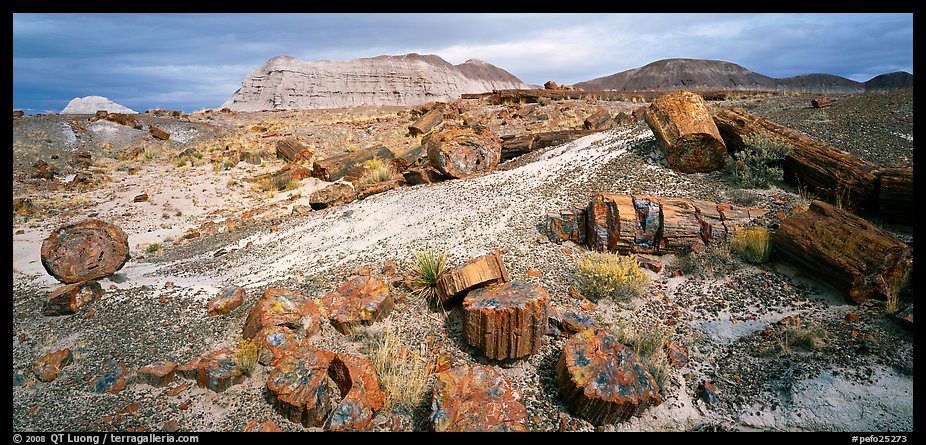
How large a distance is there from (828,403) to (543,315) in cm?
237

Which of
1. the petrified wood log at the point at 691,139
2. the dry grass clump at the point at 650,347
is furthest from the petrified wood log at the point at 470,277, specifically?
the petrified wood log at the point at 691,139

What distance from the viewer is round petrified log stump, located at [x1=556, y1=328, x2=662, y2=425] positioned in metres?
3.60

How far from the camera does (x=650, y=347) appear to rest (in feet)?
14.0

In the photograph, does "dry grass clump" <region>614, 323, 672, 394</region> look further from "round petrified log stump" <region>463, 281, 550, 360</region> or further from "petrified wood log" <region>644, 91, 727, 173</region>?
"petrified wood log" <region>644, 91, 727, 173</region>

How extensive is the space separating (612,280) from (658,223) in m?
1.25

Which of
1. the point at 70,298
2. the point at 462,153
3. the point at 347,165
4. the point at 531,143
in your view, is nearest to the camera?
the point at 70,298

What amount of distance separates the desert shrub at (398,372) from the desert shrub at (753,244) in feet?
Result: 13.5

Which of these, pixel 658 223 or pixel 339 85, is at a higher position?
pixel 339 85

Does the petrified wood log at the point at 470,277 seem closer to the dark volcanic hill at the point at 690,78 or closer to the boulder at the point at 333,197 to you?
the boulder at the point at 333,197

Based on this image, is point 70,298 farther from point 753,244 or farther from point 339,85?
point 339,85

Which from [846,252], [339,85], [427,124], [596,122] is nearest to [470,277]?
[846,252]

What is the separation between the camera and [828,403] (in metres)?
3.51

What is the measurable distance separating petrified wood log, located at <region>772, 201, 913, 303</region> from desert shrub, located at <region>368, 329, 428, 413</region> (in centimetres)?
432
